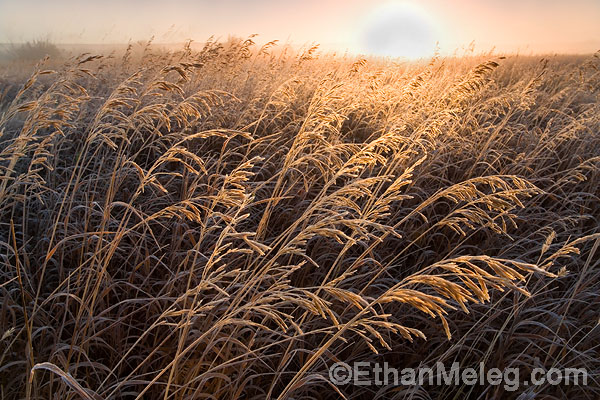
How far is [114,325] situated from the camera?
1.91 meters

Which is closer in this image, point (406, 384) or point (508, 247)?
point (406, 384)

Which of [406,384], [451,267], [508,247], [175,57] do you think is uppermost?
[175,57]

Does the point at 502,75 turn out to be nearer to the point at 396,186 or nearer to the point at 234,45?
the point at 234,45

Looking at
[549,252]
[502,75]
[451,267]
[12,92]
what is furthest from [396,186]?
[502,75]

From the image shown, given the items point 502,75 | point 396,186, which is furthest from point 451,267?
point 502,75

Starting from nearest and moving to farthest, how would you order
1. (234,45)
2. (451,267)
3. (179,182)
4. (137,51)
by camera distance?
(451,267) < (179,182) < (234,45) < (137,51)

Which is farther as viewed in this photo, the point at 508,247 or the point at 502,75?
the point at 502,75

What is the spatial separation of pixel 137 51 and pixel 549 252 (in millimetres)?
7583

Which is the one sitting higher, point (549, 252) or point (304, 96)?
point (304, 96)

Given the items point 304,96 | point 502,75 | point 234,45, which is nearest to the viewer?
point 304,96

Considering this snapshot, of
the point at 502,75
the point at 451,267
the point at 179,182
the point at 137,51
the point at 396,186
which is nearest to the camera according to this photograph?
the point at 451,267

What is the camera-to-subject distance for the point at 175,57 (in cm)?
629

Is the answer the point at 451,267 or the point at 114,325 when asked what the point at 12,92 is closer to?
the point at 114,325

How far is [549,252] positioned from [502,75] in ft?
32.2
